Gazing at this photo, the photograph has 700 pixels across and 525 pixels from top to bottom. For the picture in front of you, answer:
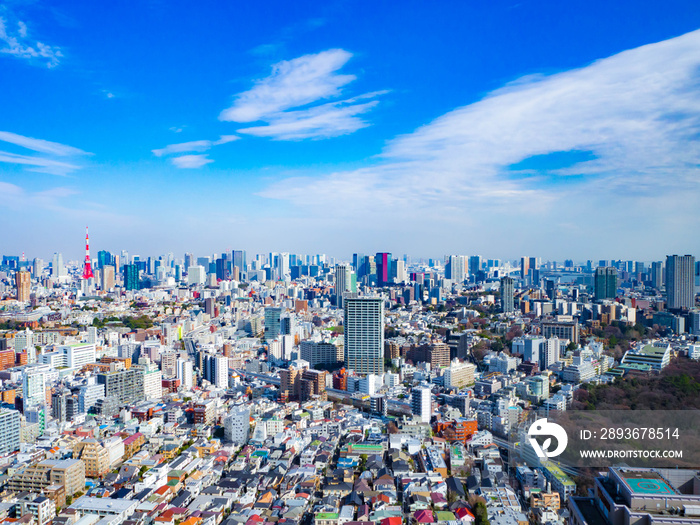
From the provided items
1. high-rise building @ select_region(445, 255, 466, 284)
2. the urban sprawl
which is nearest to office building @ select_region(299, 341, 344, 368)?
the urban sprawl

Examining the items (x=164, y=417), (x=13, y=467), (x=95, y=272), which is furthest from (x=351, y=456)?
(x=95, y=272)

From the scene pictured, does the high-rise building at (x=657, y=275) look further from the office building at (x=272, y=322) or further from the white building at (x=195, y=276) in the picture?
the white building at (x=195, y=276)

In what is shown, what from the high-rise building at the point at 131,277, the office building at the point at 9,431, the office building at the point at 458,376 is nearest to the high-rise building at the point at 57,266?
the high-rise building at the point at 131,277

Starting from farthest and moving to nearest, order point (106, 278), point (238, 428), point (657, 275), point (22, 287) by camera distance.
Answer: point (106, 278)
point (22, 287)
point (657, 275)
point (238, 428)

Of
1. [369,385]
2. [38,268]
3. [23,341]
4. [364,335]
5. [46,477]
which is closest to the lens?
[46,477]

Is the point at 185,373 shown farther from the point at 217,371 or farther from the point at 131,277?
the point at 131,277

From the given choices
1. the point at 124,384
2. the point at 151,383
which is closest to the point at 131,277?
the point at 151,383
